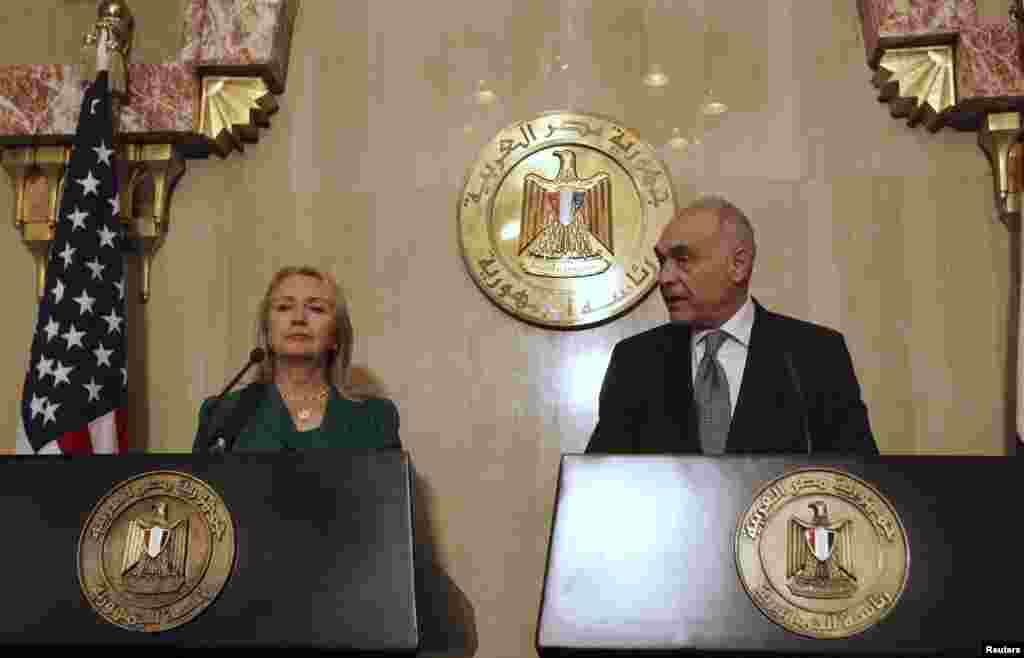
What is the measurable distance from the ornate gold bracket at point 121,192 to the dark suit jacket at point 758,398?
216cm

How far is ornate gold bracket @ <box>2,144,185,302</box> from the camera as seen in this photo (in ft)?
17.2

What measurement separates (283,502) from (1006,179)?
327 centimetres

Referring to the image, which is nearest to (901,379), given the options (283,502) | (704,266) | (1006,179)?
(1006,179)

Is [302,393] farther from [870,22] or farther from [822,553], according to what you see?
[870,22]

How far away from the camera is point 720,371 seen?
160 inches

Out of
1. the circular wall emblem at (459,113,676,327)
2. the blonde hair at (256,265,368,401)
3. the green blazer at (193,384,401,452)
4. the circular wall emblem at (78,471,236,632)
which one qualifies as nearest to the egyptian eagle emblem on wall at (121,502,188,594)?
the circular wall emblem at (78,471,236,632)

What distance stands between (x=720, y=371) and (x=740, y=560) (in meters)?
1.27

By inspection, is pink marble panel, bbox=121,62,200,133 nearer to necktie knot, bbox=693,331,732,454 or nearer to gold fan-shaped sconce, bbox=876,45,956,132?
necktie knot, bbox=693,331,732,454

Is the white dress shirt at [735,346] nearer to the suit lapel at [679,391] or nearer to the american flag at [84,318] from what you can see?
the suit lapel at [679,391]

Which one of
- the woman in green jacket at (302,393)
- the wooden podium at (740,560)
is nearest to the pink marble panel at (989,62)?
the wooden podium at (740,560)

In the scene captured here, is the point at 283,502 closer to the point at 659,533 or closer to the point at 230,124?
the point at 659,533

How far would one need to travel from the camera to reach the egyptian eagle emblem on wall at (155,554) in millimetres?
3045

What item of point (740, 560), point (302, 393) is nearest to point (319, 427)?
point (302, 393)

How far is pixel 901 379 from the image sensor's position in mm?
4945
